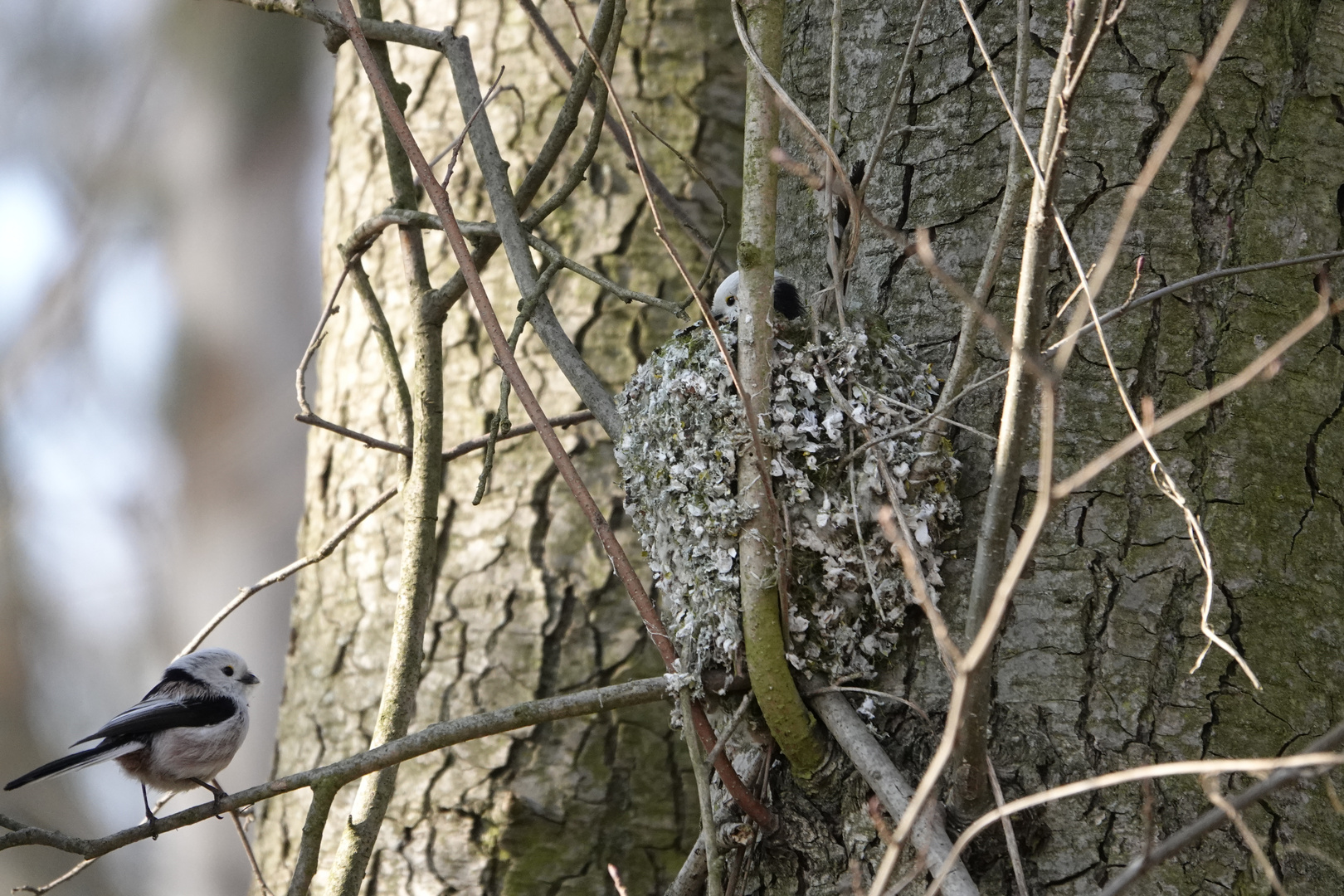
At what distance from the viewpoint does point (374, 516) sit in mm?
3939

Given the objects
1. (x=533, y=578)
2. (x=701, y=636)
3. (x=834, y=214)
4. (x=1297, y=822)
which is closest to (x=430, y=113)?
(x=533, y=578)

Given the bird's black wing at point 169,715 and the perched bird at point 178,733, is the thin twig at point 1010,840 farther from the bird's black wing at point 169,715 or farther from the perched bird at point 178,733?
the bird's black wing at point 169,715

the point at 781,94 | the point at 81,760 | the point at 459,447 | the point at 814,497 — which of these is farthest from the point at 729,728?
the point at 81,760

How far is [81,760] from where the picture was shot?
272cm

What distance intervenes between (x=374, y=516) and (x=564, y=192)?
5.64 ft

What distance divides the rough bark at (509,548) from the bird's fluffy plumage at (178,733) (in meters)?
0.49

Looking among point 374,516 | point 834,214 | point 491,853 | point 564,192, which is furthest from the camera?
point 374,516

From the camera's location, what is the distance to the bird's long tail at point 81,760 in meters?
2.38

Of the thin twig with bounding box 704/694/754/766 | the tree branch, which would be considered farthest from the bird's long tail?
the tree branch

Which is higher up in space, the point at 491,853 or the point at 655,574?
the point at 655,574

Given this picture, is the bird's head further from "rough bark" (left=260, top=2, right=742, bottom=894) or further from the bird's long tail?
the bird's long tail

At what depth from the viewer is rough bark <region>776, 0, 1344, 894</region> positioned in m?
1.79

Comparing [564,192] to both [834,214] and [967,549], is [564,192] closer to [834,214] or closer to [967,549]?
[834,214]

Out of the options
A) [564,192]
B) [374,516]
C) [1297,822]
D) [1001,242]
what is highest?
[564,192]
